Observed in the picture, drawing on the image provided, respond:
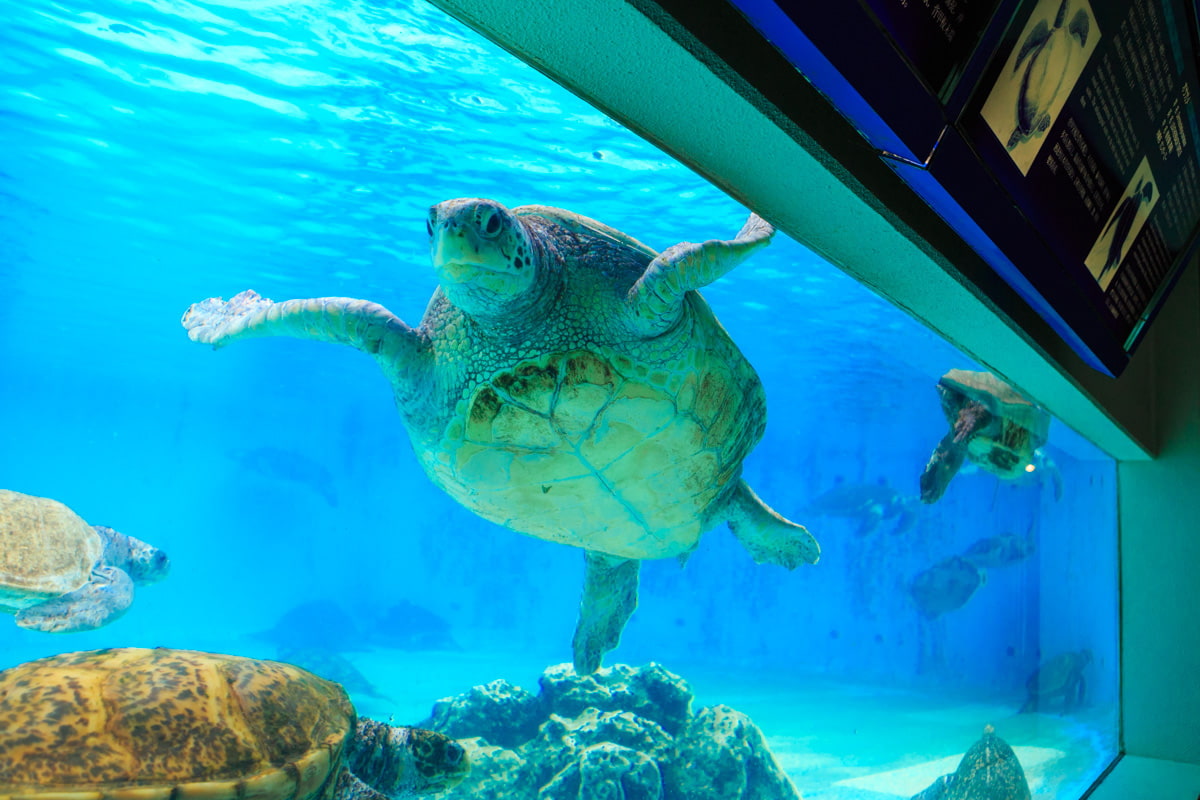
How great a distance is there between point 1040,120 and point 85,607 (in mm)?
9577

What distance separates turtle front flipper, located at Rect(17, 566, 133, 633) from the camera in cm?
701

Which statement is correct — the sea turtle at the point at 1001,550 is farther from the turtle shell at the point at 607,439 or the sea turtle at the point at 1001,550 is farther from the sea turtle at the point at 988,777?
the turtle shell at the point at 607,439

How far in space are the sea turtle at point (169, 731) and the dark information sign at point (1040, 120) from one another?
2691 millimetres

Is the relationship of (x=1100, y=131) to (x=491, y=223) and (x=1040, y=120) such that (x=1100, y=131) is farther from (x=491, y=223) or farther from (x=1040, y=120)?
(x=491, y=223)

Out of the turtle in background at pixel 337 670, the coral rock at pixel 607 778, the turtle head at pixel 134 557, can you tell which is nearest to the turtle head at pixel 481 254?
the coral rock at pixel 607 778

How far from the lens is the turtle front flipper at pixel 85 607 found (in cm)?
701

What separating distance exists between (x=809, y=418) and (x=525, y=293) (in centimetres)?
3687

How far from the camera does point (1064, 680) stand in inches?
220

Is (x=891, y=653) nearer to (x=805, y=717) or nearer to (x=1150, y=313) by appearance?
(x=805, y=717)

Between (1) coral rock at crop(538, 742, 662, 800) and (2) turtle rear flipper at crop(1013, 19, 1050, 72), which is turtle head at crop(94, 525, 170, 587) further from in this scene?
(2) turtle rear flipper at crop(1013, 19, 1050, 72)

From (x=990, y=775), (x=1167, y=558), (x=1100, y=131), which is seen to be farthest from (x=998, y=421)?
(x=1100, y=131)

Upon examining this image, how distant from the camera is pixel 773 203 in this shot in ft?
4.91

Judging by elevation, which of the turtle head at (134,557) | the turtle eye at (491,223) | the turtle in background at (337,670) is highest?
the turtle eye at (491,223)

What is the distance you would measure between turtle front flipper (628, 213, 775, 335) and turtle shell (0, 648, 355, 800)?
225 cm
